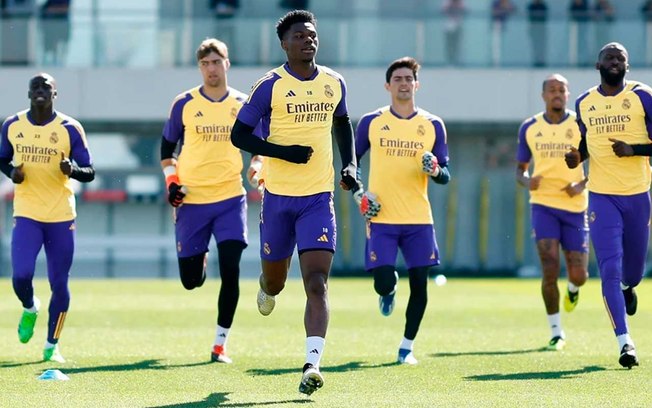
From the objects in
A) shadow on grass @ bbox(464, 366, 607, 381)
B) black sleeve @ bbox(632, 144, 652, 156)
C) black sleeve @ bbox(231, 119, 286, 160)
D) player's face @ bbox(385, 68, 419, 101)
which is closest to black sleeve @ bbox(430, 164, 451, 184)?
player's face @ bbox(385, 68, 419, 101)

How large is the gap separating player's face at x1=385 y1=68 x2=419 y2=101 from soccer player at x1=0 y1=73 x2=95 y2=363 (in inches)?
105

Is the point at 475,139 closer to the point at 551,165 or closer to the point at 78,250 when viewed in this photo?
the point at 78,250

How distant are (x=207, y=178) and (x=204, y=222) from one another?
1.23ft

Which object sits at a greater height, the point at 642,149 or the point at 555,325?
the point at 642,149

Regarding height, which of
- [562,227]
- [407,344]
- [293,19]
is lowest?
[407,344]

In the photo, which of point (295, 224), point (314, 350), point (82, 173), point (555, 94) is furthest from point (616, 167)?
point (82, 173)

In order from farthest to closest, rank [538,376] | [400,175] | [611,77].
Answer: [400,175] → [611,77] → [538,376]

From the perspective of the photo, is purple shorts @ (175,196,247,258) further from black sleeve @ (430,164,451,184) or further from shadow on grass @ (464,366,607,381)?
shadow on grass @ (464,366,607,381)

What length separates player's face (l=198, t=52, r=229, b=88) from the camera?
41.4 ft

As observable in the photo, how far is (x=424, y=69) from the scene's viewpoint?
31.5 metres

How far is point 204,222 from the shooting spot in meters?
12.8

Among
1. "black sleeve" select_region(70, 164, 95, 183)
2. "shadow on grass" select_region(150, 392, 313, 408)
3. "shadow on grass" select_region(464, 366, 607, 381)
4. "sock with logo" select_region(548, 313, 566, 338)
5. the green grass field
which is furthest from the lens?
"sock with logo" select_region(548, 313, 566, 338)

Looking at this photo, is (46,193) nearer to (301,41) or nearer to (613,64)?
(301,41)

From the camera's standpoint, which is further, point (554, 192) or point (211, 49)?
point (554, 192)
